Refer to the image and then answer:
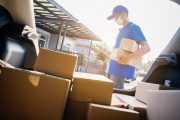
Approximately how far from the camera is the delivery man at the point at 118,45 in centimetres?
262

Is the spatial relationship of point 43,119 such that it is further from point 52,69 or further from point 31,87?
point 52,69

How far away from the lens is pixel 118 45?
2758 mm

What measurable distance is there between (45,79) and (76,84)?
10.6 inches

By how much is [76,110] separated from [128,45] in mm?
1213

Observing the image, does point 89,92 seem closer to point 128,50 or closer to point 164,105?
point 164,105

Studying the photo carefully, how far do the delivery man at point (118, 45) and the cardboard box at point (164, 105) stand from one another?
102cm

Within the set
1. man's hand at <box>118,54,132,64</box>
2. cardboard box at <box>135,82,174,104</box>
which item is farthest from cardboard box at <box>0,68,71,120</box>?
man's hand at <box>118,54,132,64</box>

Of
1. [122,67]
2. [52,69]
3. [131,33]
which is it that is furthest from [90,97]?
[131,33]

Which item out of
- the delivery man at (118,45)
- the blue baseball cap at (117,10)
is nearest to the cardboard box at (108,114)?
the delivery man at (118,45)

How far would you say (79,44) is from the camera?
30.1 metres

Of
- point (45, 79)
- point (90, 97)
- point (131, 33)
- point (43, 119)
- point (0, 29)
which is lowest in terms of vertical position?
point (43, 119)

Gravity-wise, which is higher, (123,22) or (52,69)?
(123,22)

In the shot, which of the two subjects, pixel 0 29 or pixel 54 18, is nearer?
pixel 0 29

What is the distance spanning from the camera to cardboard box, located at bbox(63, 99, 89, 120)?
67.8 inches
